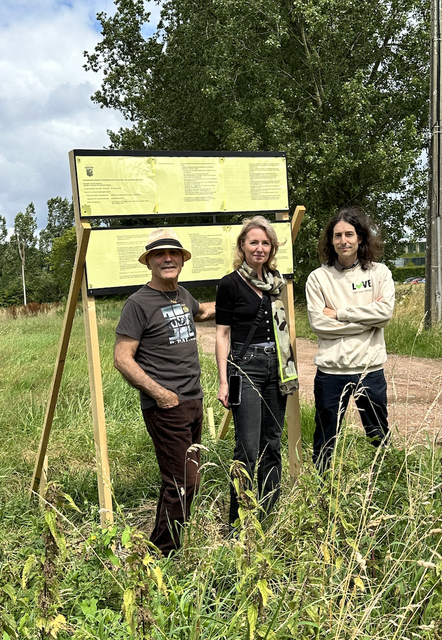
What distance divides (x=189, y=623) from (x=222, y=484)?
1.90 metres

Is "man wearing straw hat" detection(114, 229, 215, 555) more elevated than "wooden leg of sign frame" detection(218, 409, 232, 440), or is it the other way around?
"man wearing straw hat" detection(114, 229, 215, 555)

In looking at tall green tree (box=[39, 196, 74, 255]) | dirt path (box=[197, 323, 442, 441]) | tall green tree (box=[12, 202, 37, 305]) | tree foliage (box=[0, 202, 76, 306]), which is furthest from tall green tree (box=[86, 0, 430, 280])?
tall green tree (box=[39, 196, 74, 255])

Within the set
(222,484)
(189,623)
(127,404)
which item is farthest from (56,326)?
(189,623)

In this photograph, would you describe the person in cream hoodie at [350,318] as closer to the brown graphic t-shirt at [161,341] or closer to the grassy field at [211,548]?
the grassy field at [211,548]

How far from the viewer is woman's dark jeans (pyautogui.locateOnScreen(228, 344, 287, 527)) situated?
337 centimetres

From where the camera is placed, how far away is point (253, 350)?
135 inches

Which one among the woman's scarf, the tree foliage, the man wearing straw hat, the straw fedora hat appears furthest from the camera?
the tree foliage

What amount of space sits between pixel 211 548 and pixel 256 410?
1229 mm

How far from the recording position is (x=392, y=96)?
1730cm

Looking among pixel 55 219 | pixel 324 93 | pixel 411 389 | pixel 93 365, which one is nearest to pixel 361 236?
pixel 93 365

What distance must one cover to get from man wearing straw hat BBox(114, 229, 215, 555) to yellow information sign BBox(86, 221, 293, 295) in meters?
0.38

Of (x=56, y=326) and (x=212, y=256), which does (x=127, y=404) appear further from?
(x=56, y=326)

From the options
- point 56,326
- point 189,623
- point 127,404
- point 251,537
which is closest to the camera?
point 251,537

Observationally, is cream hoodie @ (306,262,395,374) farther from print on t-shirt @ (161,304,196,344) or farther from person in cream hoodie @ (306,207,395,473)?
print on t-shirt @ (161,304,196,344)
